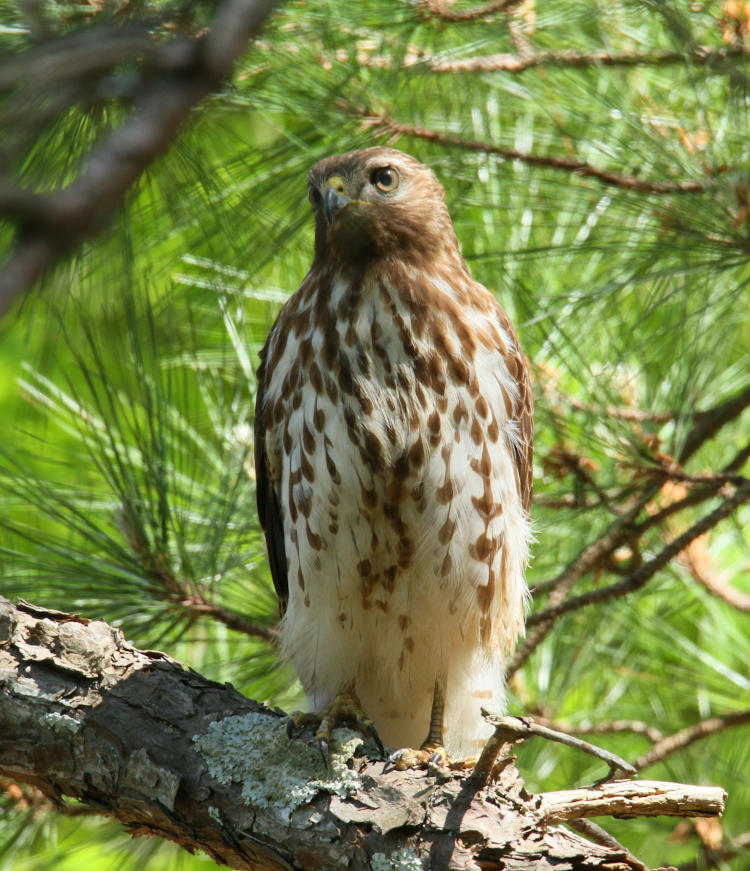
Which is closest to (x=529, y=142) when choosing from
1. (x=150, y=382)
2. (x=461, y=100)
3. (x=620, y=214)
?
(x=461, y=100)

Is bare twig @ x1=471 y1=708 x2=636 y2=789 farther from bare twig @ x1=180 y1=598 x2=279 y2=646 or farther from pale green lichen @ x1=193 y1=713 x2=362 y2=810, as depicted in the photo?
bare twig @ x1=180 y1=598 x2=279 y2=646

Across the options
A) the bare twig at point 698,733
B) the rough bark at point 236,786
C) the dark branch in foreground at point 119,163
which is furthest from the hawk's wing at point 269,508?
the dark branch in foreground at point 119,163

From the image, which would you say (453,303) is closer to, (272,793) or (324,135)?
(324,135)

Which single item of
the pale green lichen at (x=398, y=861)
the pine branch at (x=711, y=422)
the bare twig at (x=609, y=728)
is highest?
the pine branch at (x=711, y=422)

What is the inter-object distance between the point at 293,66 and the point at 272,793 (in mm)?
2541

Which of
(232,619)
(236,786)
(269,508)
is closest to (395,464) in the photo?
(269,508)

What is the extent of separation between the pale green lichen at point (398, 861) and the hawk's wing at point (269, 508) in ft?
4.31

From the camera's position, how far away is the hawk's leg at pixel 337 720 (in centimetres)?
282

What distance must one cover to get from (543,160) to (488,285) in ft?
2.39

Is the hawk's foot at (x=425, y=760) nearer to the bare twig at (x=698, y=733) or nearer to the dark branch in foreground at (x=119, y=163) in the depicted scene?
the bare twig at (x=698, y=733)

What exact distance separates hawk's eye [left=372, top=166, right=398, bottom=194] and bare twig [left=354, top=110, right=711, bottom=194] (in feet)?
2.02

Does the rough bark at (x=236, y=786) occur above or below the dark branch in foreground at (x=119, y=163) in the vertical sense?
below

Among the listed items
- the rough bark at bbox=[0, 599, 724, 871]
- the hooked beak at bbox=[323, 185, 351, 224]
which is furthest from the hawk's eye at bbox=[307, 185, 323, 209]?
the rough bark at bbox=[0, 599, 724, 871]

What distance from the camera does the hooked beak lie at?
3270 mm
